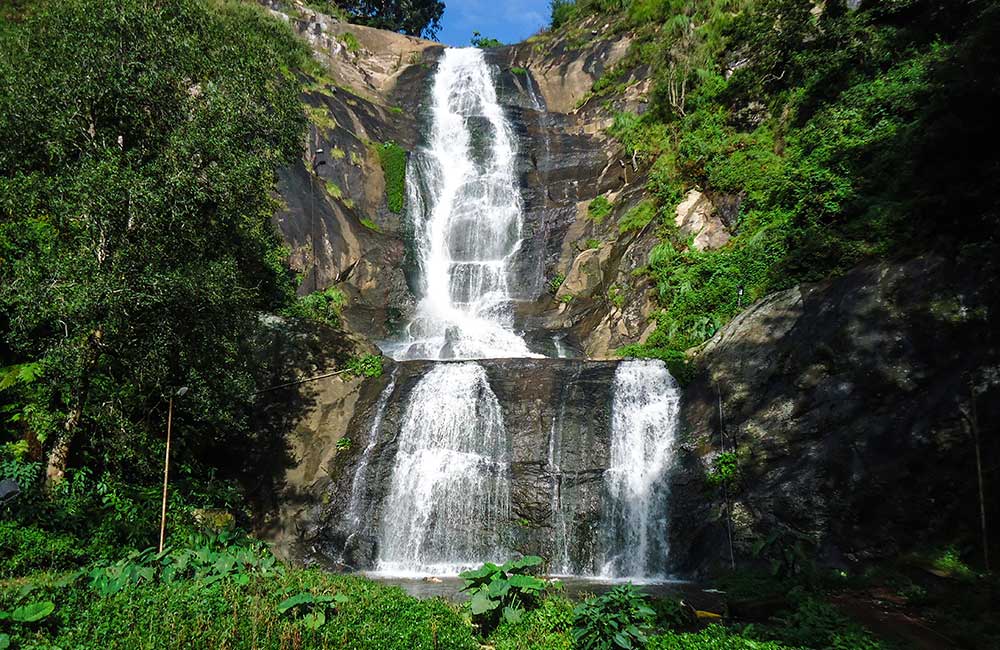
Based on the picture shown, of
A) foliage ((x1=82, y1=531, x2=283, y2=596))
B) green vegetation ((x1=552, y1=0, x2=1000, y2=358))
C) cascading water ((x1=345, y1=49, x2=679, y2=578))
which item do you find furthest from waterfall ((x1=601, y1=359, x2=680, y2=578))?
foliage ((x1=82, y1=531, x2=283, y2=596))

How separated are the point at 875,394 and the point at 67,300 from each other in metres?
13.5

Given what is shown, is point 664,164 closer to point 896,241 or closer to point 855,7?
point 855,7

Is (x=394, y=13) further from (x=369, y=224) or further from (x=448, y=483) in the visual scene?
(x=448, y=483)

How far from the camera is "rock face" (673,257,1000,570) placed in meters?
8.49

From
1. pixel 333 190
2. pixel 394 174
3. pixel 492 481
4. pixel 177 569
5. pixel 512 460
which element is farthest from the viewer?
pixel 394 174

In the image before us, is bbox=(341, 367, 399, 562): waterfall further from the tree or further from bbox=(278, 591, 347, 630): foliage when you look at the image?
the tree

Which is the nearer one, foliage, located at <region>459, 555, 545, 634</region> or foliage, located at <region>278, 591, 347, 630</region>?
foliage, located at <region>278, 591, 347, 630</region>

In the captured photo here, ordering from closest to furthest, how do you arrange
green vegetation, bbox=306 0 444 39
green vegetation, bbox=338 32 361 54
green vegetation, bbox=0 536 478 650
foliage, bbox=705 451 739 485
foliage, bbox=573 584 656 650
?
foliage, bbox=573 584 656 650
green vegetation, bbox=0 536 478 650
foliage, bbox=705 451 739 485
green vegetation, bbox=338 32 361 54
green vegetation, bbox=306 0 444 39

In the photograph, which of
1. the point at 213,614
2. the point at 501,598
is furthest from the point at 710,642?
the point at 213,614

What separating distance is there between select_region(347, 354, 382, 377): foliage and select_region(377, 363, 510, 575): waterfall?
176cm

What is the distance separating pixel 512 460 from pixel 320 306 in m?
10.7

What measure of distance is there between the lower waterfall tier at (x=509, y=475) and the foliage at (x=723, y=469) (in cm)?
105

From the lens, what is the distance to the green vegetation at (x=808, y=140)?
10594 millimetres

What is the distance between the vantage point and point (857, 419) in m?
9.74
